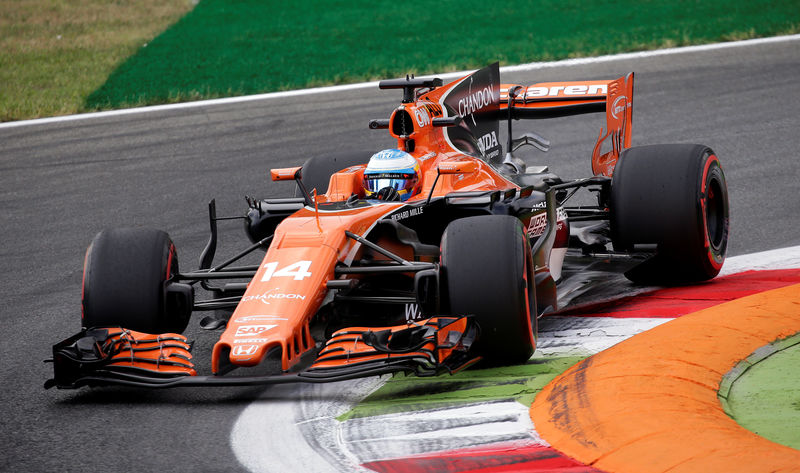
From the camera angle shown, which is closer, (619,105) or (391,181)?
(391,181)

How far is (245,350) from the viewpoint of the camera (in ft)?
18.5

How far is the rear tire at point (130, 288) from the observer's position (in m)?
6.33

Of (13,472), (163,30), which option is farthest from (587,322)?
(163,30)

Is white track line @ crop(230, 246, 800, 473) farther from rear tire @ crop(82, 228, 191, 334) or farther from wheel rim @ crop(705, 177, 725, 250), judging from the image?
wheel rim @ crop(705, 177, 725, 250)

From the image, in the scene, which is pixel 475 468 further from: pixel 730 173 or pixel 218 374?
pixel 730 173

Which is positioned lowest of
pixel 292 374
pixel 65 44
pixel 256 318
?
pixel 292 374

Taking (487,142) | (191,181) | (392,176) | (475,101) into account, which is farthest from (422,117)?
(191,181)

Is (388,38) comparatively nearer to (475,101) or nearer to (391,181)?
(475,101)

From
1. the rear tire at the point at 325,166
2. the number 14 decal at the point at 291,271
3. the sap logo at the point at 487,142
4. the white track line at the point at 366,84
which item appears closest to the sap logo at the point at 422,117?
the sap logo at the point at 487,142

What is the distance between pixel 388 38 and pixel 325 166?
12.0 m

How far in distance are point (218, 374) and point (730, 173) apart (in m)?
7.62

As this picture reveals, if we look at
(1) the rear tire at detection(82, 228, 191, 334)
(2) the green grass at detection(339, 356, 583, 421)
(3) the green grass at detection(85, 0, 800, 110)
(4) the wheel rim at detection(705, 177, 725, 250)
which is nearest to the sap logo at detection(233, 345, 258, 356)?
(2) the green grass at detection(339, 356, 583, 421)

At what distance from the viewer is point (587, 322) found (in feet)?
23.4

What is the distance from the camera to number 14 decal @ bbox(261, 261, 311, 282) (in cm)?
613
